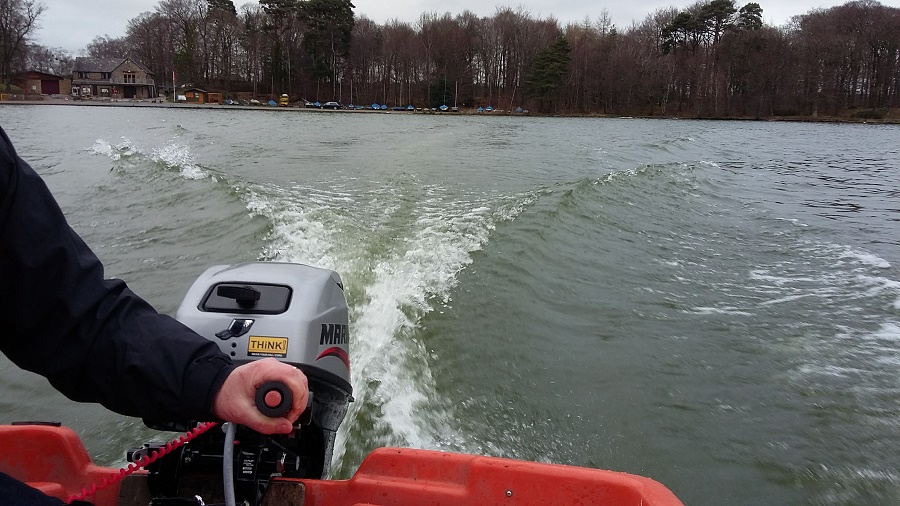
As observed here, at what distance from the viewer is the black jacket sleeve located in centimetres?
114

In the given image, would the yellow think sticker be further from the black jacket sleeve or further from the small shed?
the small shed

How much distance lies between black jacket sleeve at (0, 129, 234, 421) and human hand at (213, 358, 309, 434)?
3 centimetres

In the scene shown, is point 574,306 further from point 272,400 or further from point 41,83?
point 41,83

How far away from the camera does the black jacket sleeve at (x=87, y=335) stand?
1141mm

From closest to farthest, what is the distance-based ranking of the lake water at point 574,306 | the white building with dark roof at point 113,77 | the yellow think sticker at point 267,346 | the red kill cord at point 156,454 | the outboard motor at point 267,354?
the red kill cord at point 156,454, the outboard motor at point 267,354, the yellow think sticker at point 267,346, the lake water at point 574,306, the white building with dark roof at point 113,77

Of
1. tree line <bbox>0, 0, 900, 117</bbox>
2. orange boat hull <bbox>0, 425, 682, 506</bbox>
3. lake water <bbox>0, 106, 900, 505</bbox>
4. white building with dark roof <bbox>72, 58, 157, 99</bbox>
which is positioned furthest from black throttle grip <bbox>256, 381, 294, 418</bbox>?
white building with dark roof <bbox>72, 58, 157, 99</bbox>

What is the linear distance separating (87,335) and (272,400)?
0.40m

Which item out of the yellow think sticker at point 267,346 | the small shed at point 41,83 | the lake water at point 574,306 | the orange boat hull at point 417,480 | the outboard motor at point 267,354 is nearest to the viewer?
the orange boat hull at point 417,480

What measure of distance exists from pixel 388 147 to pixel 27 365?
1499 cm

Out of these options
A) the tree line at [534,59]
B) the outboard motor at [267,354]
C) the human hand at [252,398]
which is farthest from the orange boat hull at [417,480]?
the tree line at [534,59]

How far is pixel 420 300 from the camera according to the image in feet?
15.4

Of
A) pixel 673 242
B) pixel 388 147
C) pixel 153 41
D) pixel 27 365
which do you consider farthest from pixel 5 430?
pixel 153 41

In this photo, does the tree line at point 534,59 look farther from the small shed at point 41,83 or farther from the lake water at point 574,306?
the lake water at point 574,306

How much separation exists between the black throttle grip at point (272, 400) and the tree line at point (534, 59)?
6788 cm
